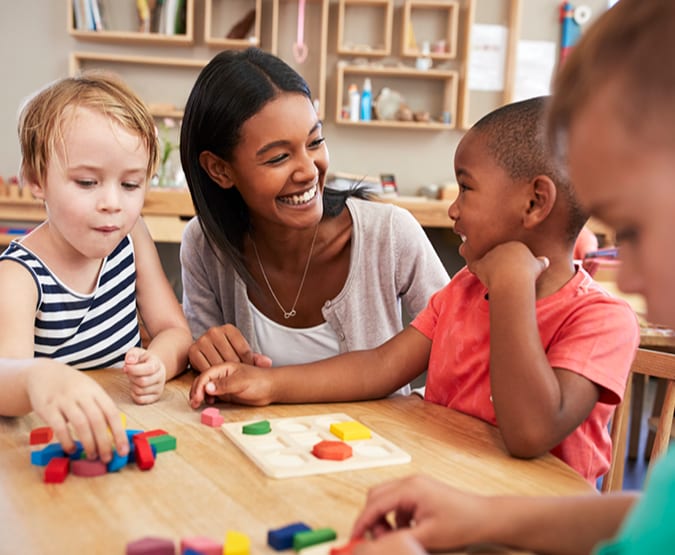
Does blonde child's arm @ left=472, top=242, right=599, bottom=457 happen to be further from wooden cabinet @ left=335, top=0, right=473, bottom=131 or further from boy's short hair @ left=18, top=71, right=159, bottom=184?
wooden cabinet @ left=335, top=0, right=473, bottom=131

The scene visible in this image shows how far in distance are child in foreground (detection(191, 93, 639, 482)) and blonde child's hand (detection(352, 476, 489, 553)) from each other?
0.27 m

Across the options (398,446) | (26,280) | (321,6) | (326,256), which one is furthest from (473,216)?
(321,6)

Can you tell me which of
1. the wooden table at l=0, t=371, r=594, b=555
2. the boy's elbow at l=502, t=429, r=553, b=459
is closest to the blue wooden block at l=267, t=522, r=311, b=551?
the wooden table at l=0, t=371, r=594, b=555

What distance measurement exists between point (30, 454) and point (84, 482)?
4.5 inches

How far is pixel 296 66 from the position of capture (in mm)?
4199

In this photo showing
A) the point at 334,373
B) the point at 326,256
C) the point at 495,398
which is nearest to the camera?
the point at 495,398

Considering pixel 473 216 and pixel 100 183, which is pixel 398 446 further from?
pixel 100 183

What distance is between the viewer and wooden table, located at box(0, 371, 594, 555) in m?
0.64

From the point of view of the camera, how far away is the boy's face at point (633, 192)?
500mm

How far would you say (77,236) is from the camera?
124 cm

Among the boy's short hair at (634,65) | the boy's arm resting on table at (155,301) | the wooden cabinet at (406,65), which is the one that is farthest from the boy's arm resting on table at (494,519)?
the wooden cabinet at (406,65)

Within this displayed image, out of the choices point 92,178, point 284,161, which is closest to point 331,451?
point 92,178

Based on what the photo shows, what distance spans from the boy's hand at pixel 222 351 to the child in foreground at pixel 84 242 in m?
0.04

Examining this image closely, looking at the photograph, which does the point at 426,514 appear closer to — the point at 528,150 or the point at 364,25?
the point at 528,150
